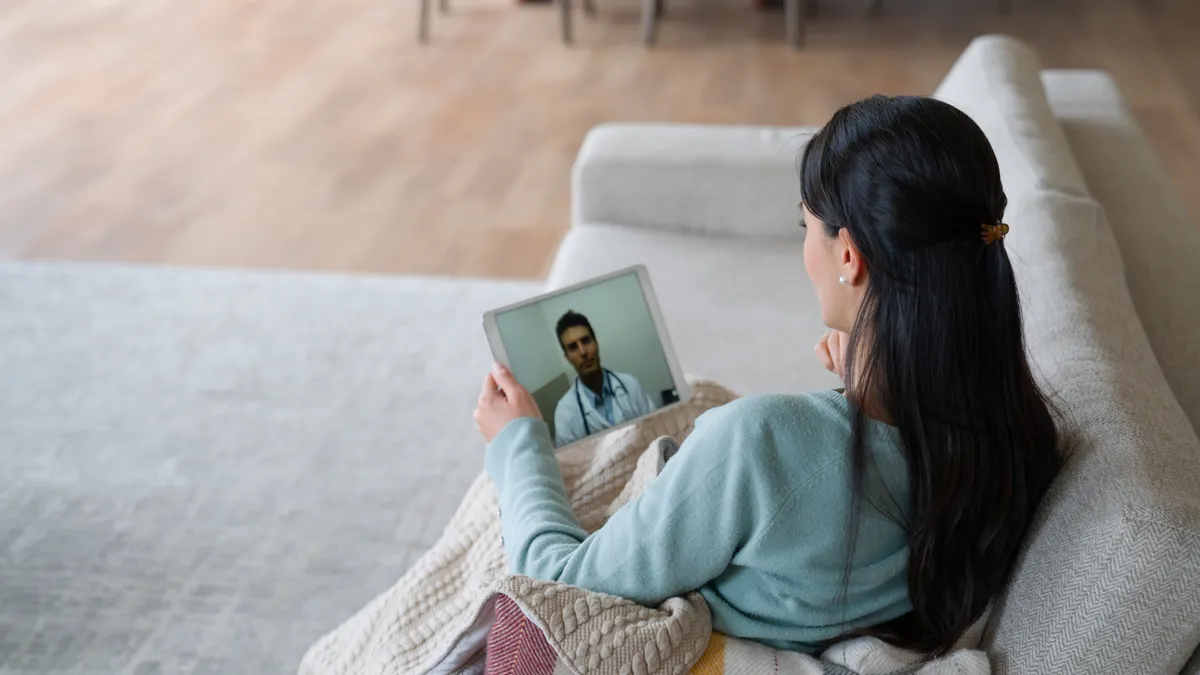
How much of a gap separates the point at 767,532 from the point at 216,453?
155 cm

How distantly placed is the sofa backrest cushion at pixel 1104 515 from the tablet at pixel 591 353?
44 centimetres

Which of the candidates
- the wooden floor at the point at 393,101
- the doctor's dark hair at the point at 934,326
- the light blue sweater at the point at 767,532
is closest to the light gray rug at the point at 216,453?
the wooden floor at the point at 393,101

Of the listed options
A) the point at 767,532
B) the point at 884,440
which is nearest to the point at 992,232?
the point at 884,440

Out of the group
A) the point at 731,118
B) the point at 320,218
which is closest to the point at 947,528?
the point at 320,218

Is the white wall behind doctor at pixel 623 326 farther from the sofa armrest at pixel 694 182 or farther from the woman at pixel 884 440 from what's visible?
the sofa armrest at pixel 694 182

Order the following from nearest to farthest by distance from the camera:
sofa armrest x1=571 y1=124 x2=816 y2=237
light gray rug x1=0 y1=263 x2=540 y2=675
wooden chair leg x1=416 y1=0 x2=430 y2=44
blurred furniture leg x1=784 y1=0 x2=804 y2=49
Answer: light gray rug x1=0 y1=263 x2=540 y2=675 < sofa armrest x1=571 y1=124 x2=816 y2=237 < blurred furniture leg x1=784 y1=0 x2=804 y2=49 < wooden chair leg x1=416 y1=0 x2=430 y2=44

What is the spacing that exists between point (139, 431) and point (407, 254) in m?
0.92

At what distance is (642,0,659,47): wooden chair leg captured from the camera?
4332mm

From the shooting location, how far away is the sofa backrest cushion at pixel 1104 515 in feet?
3.07

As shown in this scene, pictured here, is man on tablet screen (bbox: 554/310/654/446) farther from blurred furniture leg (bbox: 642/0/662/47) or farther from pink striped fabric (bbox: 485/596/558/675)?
blurred furniture leg (bbox: 642/0/662/47)

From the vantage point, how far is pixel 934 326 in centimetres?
94

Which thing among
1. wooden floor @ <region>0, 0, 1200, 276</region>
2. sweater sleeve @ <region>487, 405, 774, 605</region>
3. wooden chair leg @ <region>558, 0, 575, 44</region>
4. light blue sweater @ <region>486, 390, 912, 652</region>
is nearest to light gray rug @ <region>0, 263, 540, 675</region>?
wooden floor @ <region>0, 0, 1200, 276</region>

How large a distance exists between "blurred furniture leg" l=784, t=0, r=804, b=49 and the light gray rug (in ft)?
6.62

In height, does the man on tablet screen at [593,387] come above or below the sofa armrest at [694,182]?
above
